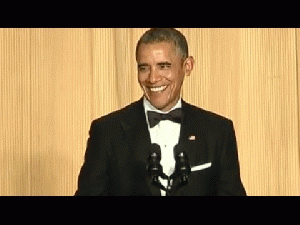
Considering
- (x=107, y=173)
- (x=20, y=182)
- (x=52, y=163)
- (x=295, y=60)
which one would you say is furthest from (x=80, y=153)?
(x=295, y=60)

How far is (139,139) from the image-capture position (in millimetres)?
1189

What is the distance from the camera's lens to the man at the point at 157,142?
45.4 inches

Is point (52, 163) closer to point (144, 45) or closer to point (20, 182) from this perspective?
point (20, 182)

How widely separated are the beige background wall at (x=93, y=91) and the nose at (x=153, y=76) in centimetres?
31

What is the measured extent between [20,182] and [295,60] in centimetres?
92

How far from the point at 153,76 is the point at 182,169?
231mm

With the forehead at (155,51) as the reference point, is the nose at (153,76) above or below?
below

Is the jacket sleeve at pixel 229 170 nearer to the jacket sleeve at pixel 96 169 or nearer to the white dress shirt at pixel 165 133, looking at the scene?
the white dress shirt at pixel 165 133

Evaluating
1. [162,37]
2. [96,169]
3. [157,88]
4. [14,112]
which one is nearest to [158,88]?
[157,88]

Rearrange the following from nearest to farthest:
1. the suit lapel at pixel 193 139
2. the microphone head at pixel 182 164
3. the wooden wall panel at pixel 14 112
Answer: the microphone head at pixel 182 164 → the suit lapel at pixel 193 139 → the wooden wall panel at pixel 14 112

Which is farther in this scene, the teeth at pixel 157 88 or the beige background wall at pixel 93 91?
the beige background wall at pixel 93 91

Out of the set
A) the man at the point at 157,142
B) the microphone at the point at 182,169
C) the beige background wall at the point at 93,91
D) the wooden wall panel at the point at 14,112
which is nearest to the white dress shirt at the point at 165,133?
the man at the point at 157,142

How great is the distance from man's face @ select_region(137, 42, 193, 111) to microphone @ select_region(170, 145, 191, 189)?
0.54 ft

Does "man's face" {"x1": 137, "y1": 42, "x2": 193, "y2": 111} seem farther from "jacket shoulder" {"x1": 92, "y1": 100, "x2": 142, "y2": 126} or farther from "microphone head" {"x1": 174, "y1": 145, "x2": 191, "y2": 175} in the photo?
"microphone head" {"x1": 174, "y1": 145, "x2": 191, "y2": 175}
